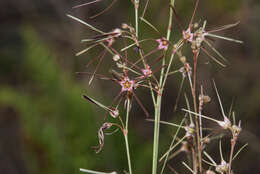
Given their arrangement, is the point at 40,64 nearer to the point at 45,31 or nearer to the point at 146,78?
the point at 45,31

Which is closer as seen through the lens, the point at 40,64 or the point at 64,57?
the point at 40,64

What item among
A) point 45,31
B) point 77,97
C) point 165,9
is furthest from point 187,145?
point 45,31

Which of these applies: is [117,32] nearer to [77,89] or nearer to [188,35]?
[188,35]

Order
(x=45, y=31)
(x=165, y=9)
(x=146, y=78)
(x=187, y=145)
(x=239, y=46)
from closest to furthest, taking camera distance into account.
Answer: (x=146, y=78)
(x=187, y=145)
(x=165, y=9)
(x=239, y=46)
(x=45, y=31)

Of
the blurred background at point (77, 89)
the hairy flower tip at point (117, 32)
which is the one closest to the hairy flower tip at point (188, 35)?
the hairy flower tip at point (117, 32)

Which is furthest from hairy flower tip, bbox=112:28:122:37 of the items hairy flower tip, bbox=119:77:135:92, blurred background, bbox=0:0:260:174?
blurred background, bbox=0:0:260:174

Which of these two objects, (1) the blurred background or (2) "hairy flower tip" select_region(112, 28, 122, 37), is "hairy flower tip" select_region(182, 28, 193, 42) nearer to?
(2) "hairy flower tip" select_region(112, 28, 122, 37)

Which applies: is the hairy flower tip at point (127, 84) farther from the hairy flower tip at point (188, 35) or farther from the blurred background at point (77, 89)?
the blurred background at point (77, 89)

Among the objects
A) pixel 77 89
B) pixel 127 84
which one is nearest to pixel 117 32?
pixel 127 84
